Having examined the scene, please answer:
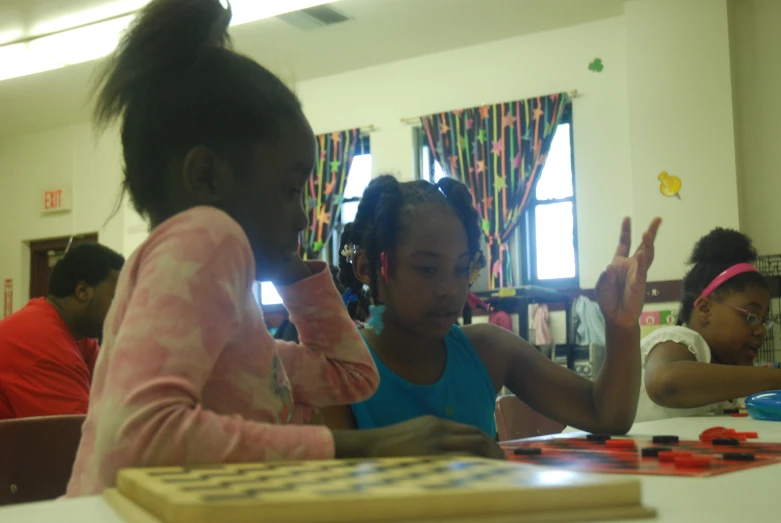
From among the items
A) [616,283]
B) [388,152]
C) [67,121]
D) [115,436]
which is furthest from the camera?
[67,121]

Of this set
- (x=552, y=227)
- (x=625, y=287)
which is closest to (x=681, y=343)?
(x=625, y=287)

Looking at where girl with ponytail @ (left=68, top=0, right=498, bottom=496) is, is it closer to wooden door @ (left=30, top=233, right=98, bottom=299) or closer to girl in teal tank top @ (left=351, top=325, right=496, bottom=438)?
girl in teal tank top @ (left=351, top=325, right=496, bottom=438)

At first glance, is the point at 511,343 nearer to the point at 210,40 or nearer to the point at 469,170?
the point at 210,40

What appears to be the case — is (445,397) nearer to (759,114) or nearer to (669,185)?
(669,185)

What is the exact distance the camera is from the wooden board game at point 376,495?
414 mm

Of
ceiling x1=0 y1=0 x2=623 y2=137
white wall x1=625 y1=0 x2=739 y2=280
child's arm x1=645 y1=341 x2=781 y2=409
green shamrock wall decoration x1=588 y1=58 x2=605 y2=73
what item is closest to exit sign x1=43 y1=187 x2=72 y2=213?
ceiling x1=0 y1=0 x2=623 y2=137

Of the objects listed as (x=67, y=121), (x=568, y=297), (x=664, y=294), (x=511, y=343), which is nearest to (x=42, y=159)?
(x=67, y=121)

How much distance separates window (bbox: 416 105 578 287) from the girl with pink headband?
412 centimetres

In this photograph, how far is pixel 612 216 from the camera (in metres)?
6.50

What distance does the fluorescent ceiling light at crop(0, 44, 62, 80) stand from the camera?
6.69 metres

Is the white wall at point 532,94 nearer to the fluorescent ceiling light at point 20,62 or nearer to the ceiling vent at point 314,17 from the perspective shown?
the ceiling vent at point 314,17

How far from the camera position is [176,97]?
87 cm

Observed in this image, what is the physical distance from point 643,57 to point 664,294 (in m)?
1.83

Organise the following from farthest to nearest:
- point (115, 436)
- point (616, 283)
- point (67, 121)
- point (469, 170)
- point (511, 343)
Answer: point (67, 121) → point (469, 170) → point (511, 343) → point (616, 283) → point (115, 436)
